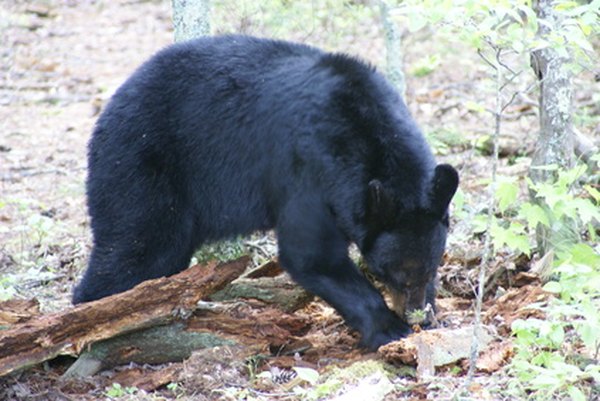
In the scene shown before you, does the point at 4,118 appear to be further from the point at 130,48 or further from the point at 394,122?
the point at 394,122

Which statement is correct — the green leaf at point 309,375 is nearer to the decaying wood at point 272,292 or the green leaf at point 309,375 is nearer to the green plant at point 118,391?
the green plant at point 118,391

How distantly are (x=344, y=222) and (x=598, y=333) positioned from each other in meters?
1.65

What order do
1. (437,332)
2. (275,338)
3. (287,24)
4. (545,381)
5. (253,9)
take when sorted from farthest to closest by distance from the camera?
(287,24) → (253,9) → (275,338) → (437,332) → (545,381)

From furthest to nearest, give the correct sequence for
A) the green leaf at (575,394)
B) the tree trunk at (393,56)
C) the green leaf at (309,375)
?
1. the tree trunk at (393,56)
2. the green leaf at (309,375)
3. the green leaf at (575,394)

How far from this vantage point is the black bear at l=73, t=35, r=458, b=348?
16.5 feet

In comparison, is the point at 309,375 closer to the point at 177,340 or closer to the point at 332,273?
the point at 332,273

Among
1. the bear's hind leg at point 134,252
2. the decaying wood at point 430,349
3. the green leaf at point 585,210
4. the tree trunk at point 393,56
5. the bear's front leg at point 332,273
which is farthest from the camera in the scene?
the tree trunk at point 393,56

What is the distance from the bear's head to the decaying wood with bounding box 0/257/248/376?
0.77m

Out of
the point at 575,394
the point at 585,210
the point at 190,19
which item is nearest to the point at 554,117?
the point at 585,210

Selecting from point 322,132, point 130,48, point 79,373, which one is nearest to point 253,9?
point 322,132

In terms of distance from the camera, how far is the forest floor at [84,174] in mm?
4840

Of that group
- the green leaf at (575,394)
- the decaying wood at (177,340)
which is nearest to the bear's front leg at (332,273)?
the decaying wood at (177,340)

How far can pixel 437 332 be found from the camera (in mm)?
4848

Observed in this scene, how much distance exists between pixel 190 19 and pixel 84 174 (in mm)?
3984
